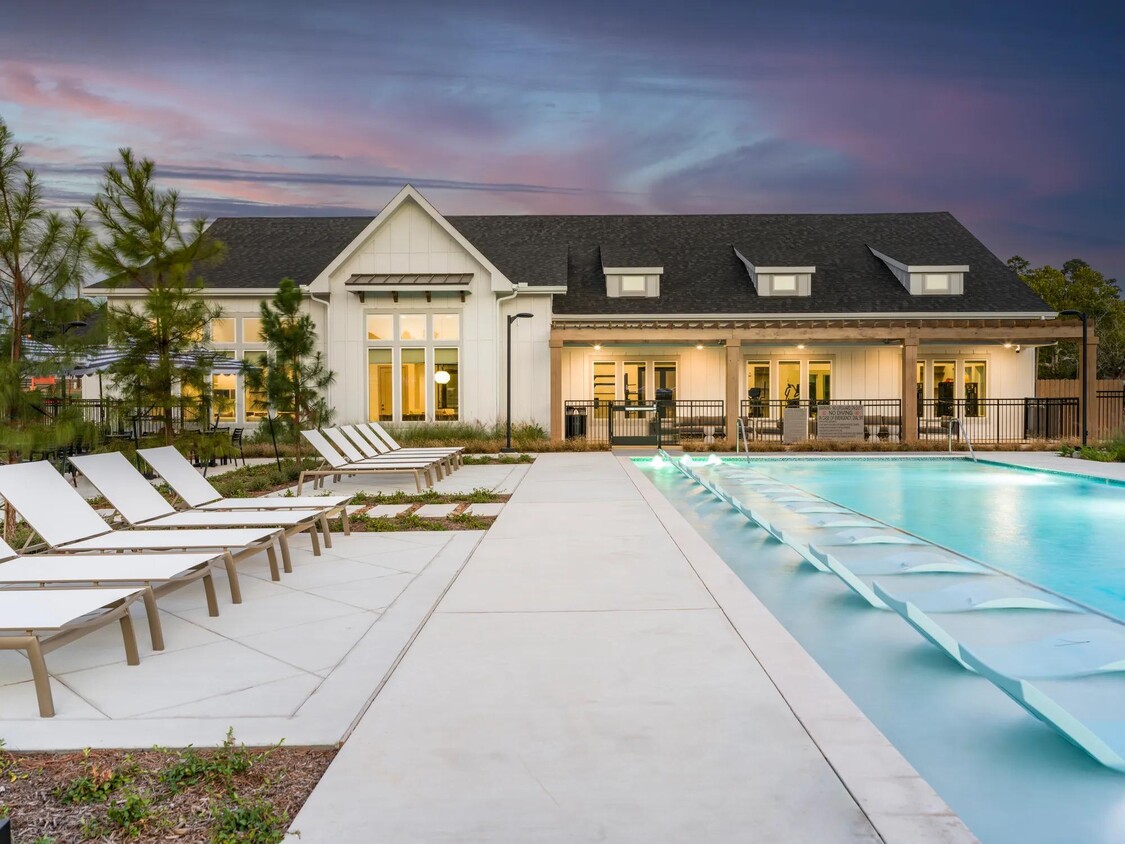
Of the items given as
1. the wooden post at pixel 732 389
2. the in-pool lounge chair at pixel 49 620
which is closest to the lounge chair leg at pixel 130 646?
the in-pool lounge chair at pixel 49 620

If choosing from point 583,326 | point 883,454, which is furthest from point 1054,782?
point 583,326

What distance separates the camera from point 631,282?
26578 millimetres

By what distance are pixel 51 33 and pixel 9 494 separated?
79.1 ft

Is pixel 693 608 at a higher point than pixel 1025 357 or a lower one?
lower

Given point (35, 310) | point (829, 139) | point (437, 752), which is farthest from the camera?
point (829, 139)

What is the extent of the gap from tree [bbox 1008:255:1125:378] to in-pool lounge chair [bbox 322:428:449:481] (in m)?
33.8

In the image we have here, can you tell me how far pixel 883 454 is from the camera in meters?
19.9

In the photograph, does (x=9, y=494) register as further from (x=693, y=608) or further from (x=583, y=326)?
(x=583, y=326)

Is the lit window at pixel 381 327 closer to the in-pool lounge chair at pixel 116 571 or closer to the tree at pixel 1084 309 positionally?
the in-pool lounge chair at pixel 116 571

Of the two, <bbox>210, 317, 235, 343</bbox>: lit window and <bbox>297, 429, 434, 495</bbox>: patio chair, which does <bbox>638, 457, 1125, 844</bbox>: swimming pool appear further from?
<bbox>210, 317, 235, 343</bbox>: lit window

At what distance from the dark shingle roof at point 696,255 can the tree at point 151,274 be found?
13.9 m

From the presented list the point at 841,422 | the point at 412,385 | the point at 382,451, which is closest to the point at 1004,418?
the point at 841,422

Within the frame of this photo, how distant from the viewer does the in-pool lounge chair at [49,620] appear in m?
3.75

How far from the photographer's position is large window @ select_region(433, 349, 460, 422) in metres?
24.0
